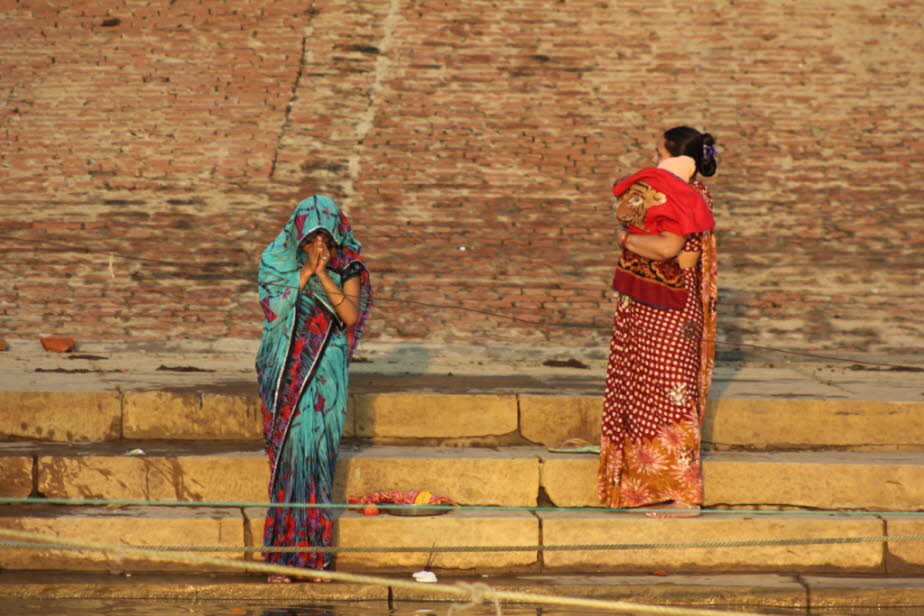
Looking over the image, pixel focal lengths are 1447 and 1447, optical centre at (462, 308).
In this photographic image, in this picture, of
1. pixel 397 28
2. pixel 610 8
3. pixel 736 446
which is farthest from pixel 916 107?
pixel 736 446

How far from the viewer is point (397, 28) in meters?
14.0

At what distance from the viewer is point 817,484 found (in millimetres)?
6398

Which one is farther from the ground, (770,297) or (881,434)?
(770,297)

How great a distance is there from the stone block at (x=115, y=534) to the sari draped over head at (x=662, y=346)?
5.51 ft

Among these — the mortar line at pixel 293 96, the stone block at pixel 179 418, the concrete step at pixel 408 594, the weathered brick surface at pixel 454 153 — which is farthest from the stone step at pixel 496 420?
the mortar line at pixel 293 96

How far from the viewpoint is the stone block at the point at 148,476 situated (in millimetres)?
6320

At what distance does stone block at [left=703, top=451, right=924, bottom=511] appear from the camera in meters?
6.36

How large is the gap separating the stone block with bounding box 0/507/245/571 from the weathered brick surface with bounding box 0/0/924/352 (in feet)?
12.4

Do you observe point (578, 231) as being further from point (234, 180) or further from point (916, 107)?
point (916, 107)

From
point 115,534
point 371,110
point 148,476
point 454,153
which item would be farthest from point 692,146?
point 371,110

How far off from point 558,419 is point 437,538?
1213mm

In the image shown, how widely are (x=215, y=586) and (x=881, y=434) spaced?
10.9 feet

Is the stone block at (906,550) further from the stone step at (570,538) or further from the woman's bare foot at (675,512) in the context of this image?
the woman's bare foot at (675,512)

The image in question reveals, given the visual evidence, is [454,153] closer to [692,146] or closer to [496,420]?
[496,420]
